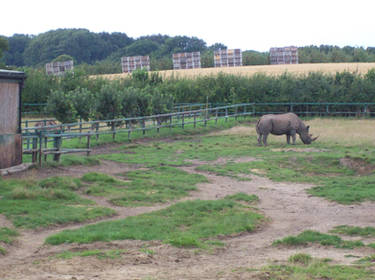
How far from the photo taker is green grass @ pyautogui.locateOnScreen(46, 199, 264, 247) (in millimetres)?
9016

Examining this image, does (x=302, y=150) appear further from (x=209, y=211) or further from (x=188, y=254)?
(x=188, y=254)

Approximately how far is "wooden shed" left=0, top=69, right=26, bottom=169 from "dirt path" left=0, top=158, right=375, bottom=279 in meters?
3.51

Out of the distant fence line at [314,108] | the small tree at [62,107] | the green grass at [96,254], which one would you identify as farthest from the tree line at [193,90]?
the green grass at [96,254]

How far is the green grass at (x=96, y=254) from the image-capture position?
792 cm

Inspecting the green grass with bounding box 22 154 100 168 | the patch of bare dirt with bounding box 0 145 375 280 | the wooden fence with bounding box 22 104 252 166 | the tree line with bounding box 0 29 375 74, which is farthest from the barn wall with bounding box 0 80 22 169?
the tree line with bounding box 0 29 375 74

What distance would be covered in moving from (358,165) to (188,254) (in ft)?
36.5

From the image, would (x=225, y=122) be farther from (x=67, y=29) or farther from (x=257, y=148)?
(x=67, y=29)

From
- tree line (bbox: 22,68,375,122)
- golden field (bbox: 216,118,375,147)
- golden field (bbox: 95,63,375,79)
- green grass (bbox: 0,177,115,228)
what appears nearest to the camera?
green grass (bbox: 0,177,115,228)

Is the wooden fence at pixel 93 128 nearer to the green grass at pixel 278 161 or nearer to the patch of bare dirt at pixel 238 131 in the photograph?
the patch of bare dirt at pixel 238 131

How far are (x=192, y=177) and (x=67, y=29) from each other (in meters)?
88.3

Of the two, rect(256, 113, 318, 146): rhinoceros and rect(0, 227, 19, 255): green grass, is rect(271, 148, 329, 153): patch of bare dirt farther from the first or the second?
rect(0, 227, 19, 255): green grass

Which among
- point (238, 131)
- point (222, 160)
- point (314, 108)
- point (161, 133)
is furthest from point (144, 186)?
point (314, 108)

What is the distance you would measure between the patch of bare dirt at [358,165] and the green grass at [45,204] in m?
9.06

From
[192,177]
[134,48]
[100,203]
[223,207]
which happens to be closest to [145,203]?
[100,203]
